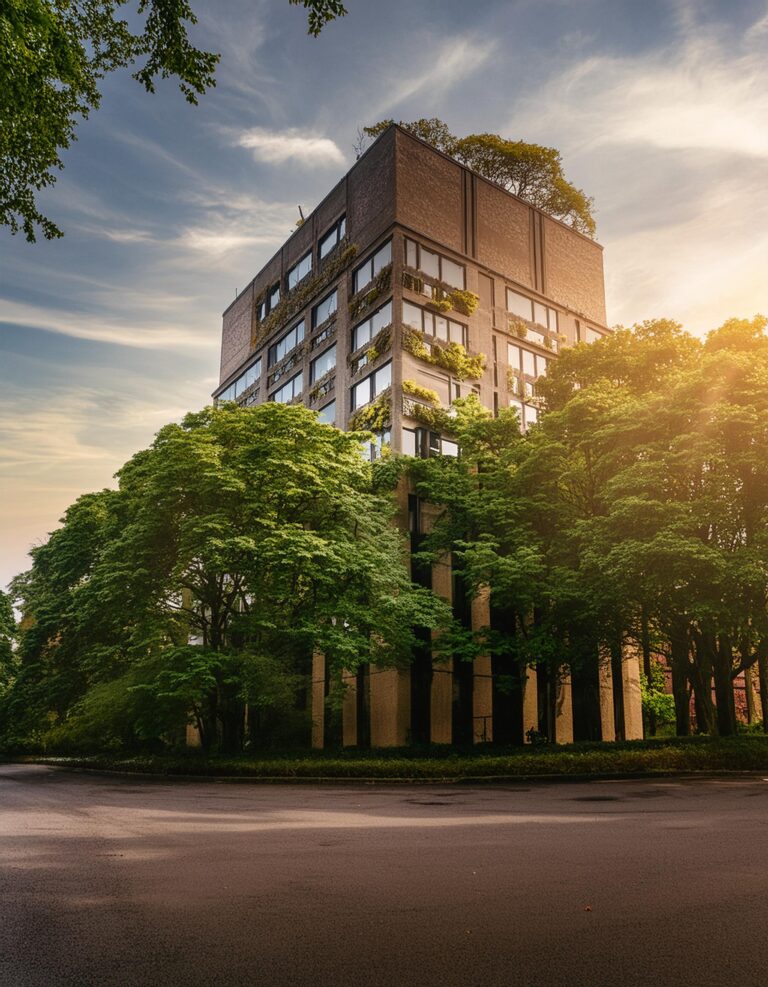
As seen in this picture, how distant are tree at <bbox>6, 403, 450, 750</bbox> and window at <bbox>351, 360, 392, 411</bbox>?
12885mm

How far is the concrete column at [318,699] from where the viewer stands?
3700 cm

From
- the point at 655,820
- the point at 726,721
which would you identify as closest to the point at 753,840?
the point at 655,820

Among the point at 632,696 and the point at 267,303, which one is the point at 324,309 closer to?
the point at 267,303

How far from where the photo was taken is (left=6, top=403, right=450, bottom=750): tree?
2411cm

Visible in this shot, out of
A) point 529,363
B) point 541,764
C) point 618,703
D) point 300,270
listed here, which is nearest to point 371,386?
point 529,363

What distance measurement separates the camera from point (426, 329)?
4256 centimetres

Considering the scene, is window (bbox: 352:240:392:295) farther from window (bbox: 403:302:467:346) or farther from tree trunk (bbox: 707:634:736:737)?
tree trunk (bbox: 707:634:736:737)

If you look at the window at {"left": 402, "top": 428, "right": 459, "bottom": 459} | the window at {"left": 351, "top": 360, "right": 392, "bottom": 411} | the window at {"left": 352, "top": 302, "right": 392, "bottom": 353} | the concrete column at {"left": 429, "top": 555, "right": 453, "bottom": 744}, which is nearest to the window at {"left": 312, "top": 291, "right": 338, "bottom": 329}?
the window at {"left": 352, "top": 302, "right": 392, "bottom": 353}

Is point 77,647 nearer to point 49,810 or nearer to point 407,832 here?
point 49,810

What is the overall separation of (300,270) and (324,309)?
630 centimetres

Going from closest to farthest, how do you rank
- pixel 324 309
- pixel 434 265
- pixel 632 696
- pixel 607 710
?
pixel 607 710 < pixel 632 696 < pixel 434 265 < pixel 324 309

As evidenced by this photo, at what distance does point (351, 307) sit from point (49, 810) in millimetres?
35791

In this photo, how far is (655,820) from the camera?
11.7 m

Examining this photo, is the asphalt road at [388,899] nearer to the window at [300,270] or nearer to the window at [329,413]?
the window at [329,413]
